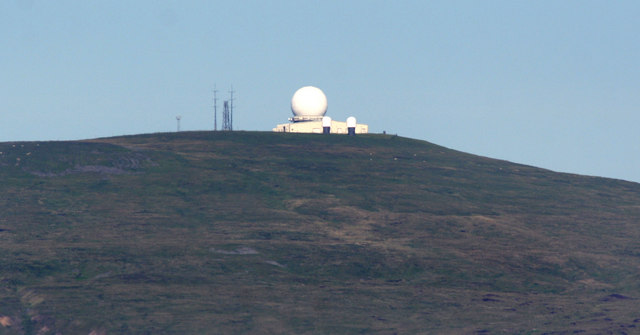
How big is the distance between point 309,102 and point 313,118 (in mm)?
2982

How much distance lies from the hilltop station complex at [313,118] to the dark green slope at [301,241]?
7568mm

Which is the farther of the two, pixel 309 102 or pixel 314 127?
pixel 314 127

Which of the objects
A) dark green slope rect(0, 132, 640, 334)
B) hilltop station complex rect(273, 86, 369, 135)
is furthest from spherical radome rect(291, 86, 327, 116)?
dark green slope rect(0, 132, 640, 334)

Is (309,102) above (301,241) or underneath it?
above

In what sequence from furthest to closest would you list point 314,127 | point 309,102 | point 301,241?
point 314,127 < point 309,102 < point 301,241

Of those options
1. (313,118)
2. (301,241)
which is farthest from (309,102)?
(301,241)

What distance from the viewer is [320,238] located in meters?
82.8

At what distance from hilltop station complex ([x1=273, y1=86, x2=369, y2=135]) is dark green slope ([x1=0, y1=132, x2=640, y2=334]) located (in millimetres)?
7568

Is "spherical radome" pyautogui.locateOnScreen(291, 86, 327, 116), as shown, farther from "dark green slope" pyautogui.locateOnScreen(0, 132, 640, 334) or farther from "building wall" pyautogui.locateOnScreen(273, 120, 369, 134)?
"dark green slope" pyautogui.locateOnScreen(0, 132, 640, 334)

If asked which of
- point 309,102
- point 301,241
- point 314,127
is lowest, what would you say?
point 301,241

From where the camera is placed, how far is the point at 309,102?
13262cm

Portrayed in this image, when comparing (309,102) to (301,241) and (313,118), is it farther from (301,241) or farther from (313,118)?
(301,241)

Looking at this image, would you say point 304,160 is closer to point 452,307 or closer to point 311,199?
point 311,199

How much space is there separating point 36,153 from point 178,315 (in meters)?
57.6
